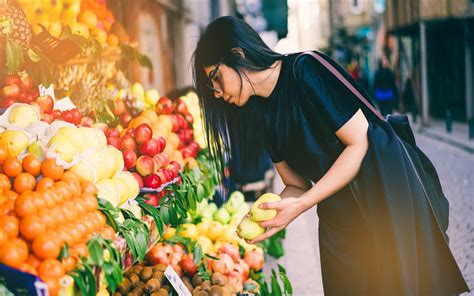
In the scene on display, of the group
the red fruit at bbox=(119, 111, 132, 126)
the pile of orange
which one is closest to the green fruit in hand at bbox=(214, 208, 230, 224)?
the red fruit at bbox=(119, 111, 132, 126)

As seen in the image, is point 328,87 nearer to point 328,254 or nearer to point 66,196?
point 328,254

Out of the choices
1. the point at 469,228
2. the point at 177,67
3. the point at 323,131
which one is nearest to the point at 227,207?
the point at 469,228

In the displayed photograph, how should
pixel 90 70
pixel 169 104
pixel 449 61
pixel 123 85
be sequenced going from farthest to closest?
pixel 449 61, pixel 123 85, pixel 169 104, pixel 90 70

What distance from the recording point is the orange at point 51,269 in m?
2.20

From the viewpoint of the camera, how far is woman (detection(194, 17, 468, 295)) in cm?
254

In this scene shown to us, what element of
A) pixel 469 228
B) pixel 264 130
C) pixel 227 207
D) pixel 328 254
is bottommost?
pixel 469 228

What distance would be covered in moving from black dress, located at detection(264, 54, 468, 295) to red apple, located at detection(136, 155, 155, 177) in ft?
3.35

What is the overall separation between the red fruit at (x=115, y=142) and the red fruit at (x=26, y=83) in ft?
1.72

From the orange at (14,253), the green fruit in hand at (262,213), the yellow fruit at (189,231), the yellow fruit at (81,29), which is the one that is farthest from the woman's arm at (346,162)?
the yellow fruit at (81,29)

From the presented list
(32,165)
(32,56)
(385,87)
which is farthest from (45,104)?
(385,87)

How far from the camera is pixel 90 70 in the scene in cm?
466

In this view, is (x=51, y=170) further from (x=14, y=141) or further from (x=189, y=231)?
(x=189, y=231)

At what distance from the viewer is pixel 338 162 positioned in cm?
254

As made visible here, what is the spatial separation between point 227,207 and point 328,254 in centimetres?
301
